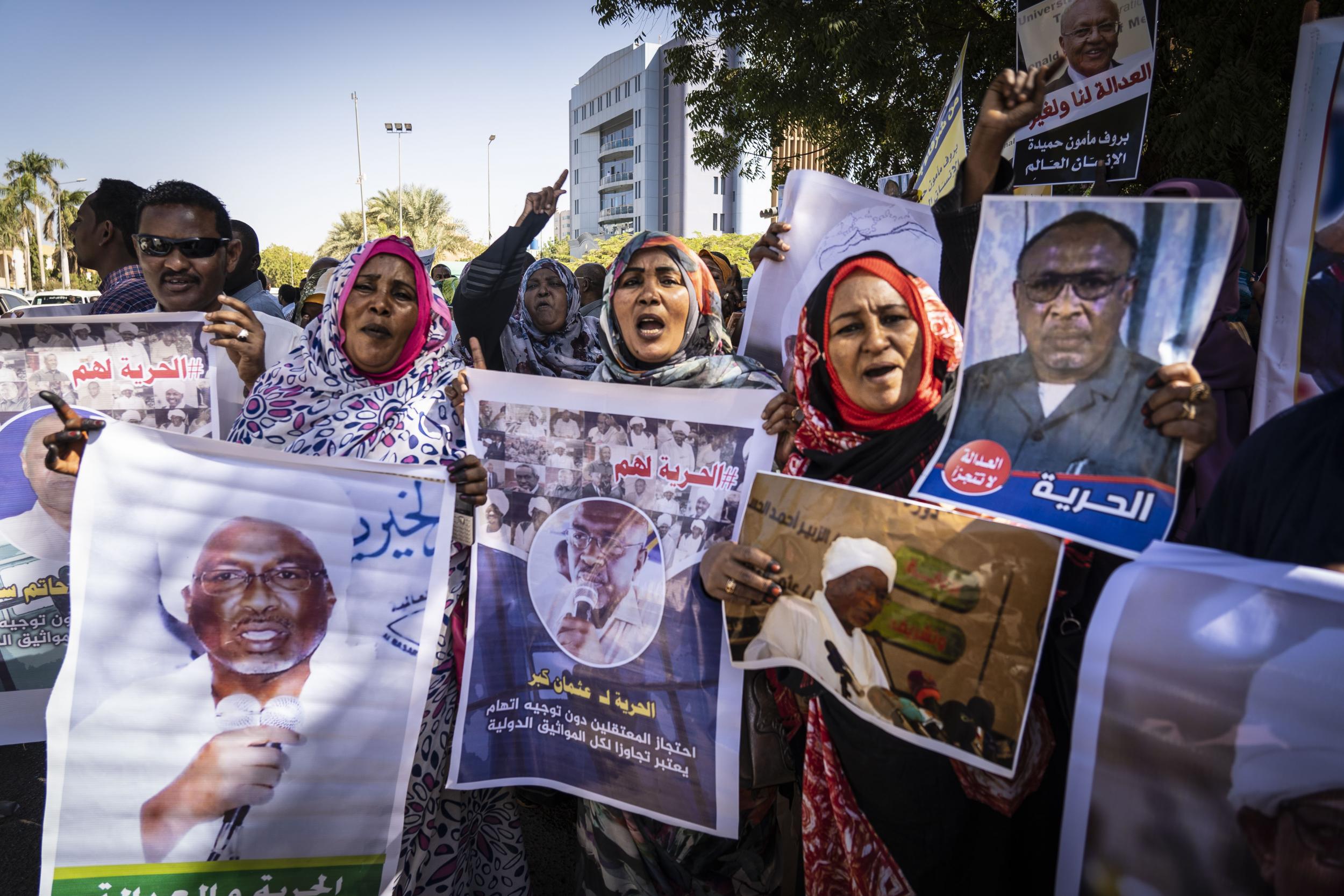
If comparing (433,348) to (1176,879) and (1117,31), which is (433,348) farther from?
(1117,31)

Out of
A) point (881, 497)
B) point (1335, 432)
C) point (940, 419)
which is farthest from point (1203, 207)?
Answer: point (881, 497)

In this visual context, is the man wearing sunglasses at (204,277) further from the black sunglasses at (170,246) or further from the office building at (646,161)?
the office building at (646,161)

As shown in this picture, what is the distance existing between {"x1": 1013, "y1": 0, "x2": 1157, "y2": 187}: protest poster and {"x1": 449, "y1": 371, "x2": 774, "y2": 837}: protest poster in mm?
2650

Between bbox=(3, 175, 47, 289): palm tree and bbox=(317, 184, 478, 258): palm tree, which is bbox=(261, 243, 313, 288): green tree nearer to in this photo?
bbox=(317, 184, 478, 258): palm tree

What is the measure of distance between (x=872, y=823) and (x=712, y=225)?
2571 inches

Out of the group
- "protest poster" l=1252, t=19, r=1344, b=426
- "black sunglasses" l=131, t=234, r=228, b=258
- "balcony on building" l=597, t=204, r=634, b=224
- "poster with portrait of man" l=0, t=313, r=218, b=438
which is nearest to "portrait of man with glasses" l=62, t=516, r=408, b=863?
"poster with portrait of man" l=0, t=313, r=218, b=438

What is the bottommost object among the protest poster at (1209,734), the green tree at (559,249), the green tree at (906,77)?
the protest poster at (1209,734)

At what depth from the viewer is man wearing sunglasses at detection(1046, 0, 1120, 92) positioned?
12.3 feet

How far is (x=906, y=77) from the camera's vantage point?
708 cm

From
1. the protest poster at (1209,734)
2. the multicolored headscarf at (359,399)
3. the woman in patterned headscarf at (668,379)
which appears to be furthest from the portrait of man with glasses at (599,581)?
the protest poster at (1209,734)

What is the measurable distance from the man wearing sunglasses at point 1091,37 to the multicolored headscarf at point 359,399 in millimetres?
3185

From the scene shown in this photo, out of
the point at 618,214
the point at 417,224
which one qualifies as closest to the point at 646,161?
the point at 618,214

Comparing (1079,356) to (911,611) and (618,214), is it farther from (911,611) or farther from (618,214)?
(618,214)

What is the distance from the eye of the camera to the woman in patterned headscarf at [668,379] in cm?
206
